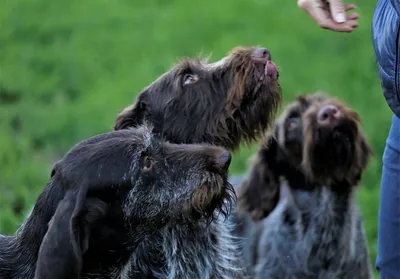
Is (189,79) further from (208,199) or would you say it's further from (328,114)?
(208,199)

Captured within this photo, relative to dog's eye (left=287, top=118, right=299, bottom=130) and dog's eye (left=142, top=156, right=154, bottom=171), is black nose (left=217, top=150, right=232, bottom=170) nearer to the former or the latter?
dog's eye (left=142, top=156, right=154, bottom=171)

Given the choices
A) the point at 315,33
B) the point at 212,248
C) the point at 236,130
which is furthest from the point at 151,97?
the point at 315,33

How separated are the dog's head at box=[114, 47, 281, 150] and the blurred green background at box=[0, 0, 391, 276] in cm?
190

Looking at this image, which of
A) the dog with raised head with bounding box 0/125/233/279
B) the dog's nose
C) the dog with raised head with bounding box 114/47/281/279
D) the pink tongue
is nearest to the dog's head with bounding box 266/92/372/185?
the dog's nose

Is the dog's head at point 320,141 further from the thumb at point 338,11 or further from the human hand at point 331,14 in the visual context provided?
the thumb at point 338,11

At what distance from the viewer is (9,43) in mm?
11461

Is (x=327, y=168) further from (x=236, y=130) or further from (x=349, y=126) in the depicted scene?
(x=236, y=130)

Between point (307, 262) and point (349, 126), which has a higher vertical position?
point (349, 126)

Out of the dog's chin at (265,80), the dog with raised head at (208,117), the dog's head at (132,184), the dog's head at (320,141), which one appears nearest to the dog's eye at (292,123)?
the dog's head at (320,141)

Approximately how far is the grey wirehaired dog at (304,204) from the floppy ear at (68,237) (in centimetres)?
188

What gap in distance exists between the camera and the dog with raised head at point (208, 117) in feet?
17.1

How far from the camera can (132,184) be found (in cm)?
450

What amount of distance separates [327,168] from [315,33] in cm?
466

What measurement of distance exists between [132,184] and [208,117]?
3.05 ft
